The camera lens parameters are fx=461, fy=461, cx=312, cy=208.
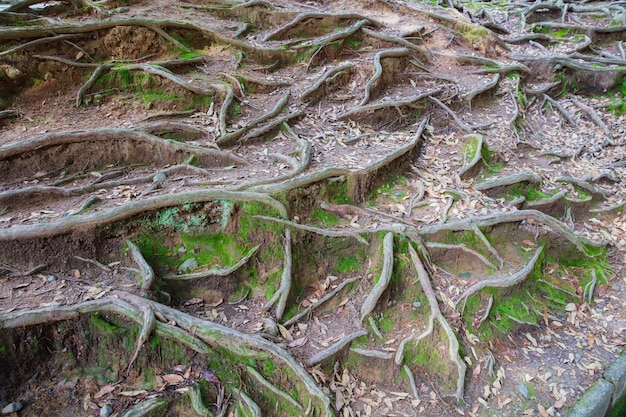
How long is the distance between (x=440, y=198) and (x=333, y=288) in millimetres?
1903

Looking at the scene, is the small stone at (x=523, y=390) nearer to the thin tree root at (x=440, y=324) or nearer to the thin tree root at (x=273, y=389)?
the thin tree root at (x=440, y=324)

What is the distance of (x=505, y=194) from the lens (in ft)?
21.1

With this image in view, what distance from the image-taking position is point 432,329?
4684 millimetres

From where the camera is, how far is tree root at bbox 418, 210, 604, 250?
533 centimetres

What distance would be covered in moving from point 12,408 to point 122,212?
190 centimetres

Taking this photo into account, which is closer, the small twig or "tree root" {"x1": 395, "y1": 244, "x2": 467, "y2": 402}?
"tree root" {"x1": 395, "y1": 244, "x2": 467, "y2": 402}

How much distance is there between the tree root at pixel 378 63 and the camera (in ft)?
24.2

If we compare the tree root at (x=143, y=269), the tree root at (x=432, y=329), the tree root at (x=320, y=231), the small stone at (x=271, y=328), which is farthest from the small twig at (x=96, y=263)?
the tree root at (x=432, y=329)

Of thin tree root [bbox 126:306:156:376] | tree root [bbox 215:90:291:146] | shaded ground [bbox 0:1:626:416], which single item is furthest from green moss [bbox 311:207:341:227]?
thin tree root [bbox 126:306:156:376]

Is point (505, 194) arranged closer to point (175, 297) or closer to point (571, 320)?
point (571, 320)

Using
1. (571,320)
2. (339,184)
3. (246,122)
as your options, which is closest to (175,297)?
(339,184)

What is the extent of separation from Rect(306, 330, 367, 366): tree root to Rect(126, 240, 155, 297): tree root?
1.67 meters

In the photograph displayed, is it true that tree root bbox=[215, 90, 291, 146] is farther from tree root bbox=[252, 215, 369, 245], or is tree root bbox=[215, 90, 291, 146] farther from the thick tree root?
the thick tree root

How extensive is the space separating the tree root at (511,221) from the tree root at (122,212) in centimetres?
184
